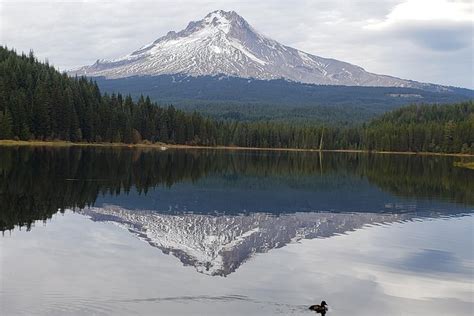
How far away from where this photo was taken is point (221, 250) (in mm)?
30203

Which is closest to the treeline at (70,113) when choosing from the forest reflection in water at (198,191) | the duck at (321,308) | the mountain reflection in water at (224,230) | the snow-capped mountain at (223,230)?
the forest reflection in water at (198,191)

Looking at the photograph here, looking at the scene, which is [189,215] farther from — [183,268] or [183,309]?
[183,309]

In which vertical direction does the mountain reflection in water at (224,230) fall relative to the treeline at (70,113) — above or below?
below

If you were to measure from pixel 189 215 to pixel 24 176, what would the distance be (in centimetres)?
2015

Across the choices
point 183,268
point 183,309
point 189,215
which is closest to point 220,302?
point 183,309

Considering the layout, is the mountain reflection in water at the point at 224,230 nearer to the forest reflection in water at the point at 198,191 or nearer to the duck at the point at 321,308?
the forest reflection in water at the point at 198,191

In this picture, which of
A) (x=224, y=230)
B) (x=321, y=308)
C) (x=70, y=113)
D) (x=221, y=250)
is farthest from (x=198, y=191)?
(x=70, y=113)

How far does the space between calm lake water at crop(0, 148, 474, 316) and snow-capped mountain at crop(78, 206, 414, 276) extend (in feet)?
0.26

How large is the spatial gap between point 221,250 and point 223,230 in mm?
5556

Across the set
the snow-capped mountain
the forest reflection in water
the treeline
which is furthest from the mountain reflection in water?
the treeline

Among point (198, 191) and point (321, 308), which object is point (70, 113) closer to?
point (198, 191)

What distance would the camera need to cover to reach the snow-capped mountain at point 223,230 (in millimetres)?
28797

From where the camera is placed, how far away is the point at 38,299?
20078 mm

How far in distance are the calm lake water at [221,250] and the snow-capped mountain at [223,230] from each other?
Result: 0.08 metres
